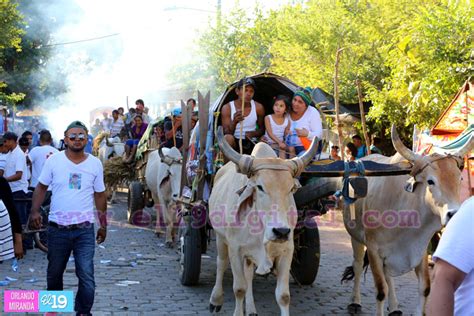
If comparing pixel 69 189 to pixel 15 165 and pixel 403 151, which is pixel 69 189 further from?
pixel 15 165

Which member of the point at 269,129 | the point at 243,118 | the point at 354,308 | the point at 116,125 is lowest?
the point at 354,308

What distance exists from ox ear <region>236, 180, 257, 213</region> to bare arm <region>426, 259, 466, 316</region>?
138 inches

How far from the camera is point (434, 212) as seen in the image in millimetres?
6387

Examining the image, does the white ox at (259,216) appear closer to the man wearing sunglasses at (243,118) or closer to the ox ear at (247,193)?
the ox ear at (247,193)

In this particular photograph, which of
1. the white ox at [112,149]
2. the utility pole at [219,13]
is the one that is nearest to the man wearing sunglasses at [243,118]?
the white ox at [112,149]

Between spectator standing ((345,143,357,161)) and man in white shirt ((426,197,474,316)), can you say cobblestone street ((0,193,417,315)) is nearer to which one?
spectator standing ((345,143,357,161))

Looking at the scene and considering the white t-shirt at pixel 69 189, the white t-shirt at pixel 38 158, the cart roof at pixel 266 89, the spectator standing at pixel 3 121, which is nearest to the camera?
the white t-shirt at pixel 69 189

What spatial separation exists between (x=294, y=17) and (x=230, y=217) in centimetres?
1649

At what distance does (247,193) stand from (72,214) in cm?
166

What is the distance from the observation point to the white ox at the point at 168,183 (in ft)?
38.5

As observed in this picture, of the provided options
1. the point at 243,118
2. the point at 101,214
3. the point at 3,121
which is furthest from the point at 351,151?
the point at 3,121

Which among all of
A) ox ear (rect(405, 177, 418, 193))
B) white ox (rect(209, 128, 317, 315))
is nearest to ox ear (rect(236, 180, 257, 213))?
white ox (rect(209, 128, 317, 315))

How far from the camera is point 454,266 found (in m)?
2.76

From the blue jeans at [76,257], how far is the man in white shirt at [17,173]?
15.3ft
